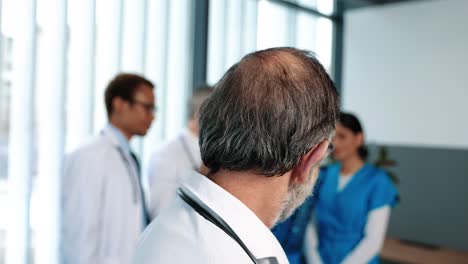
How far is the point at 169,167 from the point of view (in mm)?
2178

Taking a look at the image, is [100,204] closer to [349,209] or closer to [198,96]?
[198,96]

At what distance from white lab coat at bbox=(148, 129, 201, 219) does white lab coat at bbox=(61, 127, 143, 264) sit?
0.63 feet

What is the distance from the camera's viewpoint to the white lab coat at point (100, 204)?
1.80 metres

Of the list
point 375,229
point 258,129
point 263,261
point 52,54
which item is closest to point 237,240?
point 263,261

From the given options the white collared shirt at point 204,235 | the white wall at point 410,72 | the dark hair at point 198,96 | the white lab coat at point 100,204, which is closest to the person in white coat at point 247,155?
the white collared shirt at point 204,235

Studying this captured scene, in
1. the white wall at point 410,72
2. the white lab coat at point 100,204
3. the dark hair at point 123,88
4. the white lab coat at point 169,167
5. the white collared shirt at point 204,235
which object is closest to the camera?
the white collared shirt at point 204,235

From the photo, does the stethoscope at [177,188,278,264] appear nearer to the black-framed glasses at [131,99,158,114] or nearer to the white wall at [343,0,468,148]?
the black-framed glasses at [131,99,158,114]

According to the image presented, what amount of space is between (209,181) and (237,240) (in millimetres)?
103

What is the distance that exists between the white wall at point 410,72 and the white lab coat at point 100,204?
7.94ft

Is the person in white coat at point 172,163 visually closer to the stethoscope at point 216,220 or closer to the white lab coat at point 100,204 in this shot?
the white lab coat at point 100,204

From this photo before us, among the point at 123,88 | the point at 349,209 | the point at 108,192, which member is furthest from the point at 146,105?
the point at 349,209

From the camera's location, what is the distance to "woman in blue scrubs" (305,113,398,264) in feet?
6.64

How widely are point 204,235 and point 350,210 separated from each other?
154 centimetres

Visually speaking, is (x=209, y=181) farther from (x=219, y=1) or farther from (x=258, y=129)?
(x=219, y=1)
